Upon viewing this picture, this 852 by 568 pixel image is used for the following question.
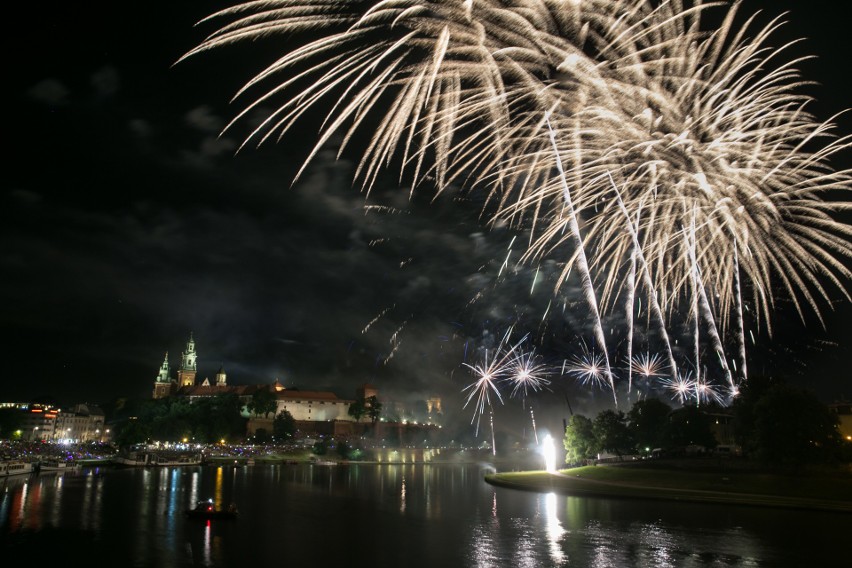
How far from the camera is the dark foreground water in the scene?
21297mm

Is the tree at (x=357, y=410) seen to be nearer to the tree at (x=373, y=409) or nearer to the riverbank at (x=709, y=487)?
the tree at (x=373, y=409)

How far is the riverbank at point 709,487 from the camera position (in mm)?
36281

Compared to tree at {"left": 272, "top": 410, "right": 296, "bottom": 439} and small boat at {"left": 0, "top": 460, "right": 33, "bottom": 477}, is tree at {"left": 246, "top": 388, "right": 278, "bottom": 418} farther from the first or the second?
small boat at {"left": 0, "top": 460, "right": 33, "bottom": 477}

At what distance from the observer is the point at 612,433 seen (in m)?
72.2

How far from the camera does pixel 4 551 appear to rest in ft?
73.7

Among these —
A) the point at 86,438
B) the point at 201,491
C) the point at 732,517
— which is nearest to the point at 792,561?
the point at 732,517

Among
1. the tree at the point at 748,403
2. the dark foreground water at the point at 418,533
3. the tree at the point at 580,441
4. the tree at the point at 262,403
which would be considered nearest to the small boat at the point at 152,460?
the tree at the point at 262,403

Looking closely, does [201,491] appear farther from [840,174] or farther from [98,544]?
[840,174]

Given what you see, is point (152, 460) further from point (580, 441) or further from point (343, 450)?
point (580, 441)

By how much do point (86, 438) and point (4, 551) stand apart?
18209 cm

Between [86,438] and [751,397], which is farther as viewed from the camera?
[86,438]

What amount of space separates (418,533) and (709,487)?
81.7ft

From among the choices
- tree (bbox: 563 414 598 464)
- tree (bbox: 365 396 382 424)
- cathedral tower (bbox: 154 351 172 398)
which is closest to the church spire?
cathedral tower (bbox: 154 351 172 398)

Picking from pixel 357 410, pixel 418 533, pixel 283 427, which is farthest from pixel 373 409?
pixel 418 533
